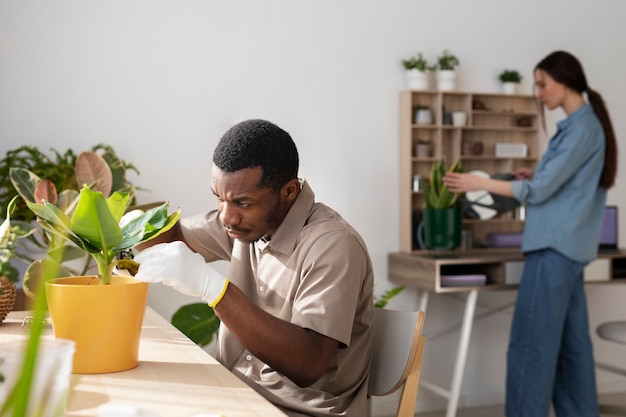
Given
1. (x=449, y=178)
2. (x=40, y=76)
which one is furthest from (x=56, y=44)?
(x=449, y=178)

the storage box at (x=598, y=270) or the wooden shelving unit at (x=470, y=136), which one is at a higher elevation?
the wooden shelving unit at (x=470, y=136)

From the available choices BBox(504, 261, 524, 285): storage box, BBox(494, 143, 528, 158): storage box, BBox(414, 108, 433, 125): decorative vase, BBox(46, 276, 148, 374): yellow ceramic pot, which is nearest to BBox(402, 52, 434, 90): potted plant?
BBox(414, 108, 433, 125): decorative vase

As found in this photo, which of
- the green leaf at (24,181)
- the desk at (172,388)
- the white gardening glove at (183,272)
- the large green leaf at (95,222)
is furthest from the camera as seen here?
the green leaf at (24,181)

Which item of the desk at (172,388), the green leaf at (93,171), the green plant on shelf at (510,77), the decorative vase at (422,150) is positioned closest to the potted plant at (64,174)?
the green leaf at (93,171)

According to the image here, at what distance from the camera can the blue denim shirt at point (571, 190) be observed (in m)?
2.98

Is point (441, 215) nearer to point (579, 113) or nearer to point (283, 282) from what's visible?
point (579, 113)

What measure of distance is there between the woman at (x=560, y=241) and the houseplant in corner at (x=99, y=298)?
2167 mm

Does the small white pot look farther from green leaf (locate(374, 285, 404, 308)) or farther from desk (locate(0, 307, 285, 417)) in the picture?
desk (locate(0, 307, 285, 417))

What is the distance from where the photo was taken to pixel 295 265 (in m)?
1.49

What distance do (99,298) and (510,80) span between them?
299 cm

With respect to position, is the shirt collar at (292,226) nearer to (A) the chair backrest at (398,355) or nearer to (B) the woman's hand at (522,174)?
(A) the chair backrest at (398,355)

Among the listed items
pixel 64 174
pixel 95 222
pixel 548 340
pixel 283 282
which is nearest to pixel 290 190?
pixel 283 282

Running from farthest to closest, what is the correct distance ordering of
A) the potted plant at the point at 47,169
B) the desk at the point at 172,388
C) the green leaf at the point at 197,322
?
1. the green leaf at the point at 197,322
2. the potted plant at the point at 47,169
3. the desk at the point at 172,388

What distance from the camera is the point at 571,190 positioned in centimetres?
302
